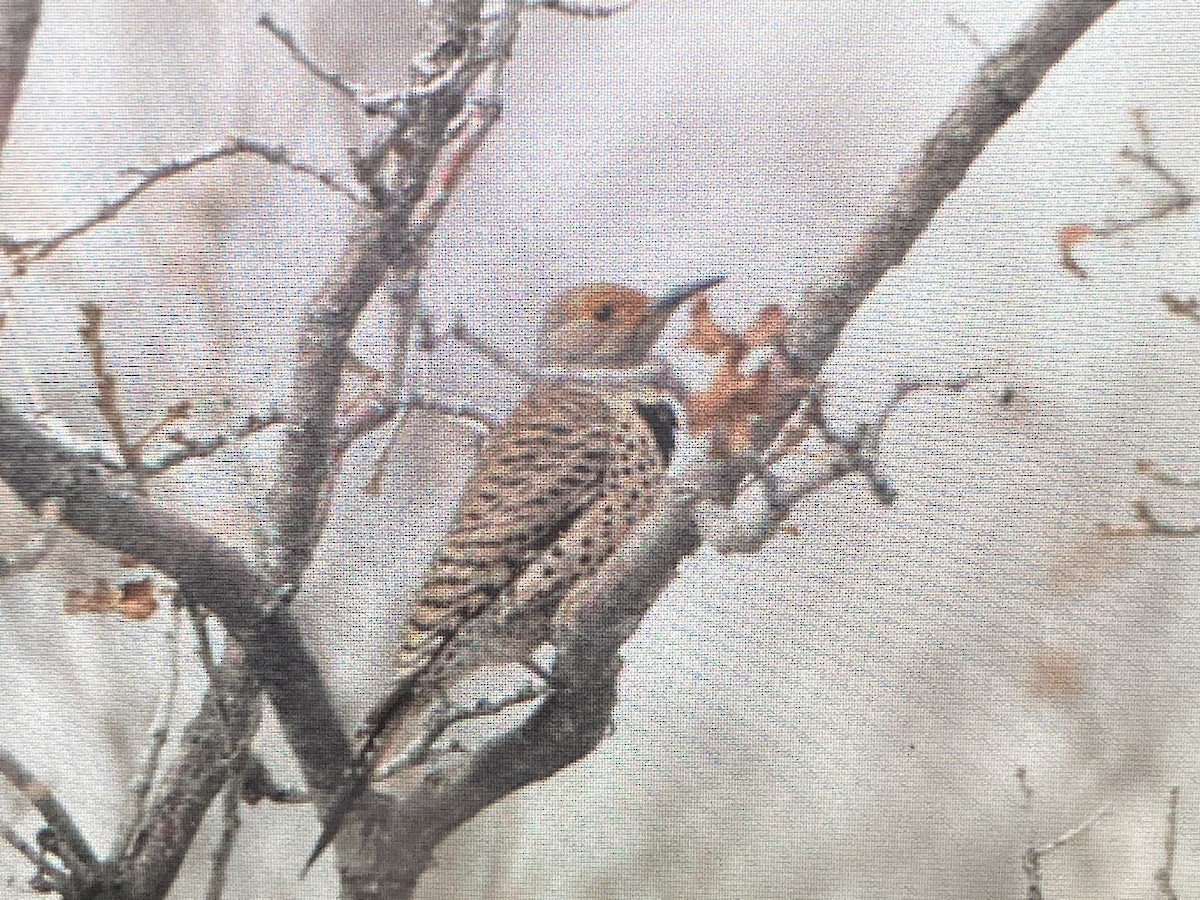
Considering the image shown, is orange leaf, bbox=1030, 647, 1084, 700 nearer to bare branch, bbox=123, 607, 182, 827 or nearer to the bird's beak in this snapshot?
the bird's beak

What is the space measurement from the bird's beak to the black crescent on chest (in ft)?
0.19

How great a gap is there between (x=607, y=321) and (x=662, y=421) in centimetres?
7

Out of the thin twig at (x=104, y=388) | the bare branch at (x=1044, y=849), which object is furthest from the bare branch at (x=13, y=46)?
the bare branch at (x=1044, y=849)

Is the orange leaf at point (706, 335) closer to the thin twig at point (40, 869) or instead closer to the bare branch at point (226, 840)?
the bare branch at point (226, 840)

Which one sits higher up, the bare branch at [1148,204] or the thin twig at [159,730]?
the bare branch at [1148,204]

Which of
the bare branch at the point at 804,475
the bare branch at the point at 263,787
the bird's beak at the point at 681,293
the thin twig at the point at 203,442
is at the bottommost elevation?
the bare branch at the point at 263,787

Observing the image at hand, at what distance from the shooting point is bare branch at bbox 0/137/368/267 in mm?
698

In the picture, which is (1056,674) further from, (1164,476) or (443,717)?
(443,717)

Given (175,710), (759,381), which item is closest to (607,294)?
(759,381)

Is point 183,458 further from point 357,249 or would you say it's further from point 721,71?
point 721,71

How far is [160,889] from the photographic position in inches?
29.4

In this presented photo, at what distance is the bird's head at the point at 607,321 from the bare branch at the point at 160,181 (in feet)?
0.43

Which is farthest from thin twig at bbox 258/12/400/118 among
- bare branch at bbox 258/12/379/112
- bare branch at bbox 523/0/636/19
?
bare branch at bbox 523/0/636/19

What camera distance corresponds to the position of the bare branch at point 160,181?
70 cm
